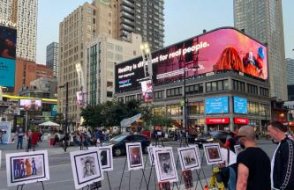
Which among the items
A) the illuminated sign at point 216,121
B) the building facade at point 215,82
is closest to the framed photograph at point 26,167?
the building facade at point 215,82

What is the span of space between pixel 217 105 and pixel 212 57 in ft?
33.7

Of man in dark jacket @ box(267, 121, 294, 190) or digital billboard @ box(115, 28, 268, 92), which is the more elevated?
digital billboard @ box(115, 28, 268, 92)

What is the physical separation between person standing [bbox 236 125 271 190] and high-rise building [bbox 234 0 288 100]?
178427 mm

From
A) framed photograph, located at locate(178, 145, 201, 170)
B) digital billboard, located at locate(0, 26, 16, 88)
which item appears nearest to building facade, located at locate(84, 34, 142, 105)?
digital billboard, located at locate(0, 26, 16, 88)

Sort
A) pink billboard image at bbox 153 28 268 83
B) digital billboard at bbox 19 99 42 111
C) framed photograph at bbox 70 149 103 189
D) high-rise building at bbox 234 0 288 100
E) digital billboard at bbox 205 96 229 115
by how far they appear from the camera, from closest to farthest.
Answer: framed photograph at bbox 70 149 103 189 → digital billboard at bbox 205 96 229 115 → pink billboard image at bbox 153 28 268 83 → digital billboard at bbox 19 99 42 111 → high-rise building at bbox 234 0 288 100

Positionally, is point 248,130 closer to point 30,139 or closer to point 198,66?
point 30,139

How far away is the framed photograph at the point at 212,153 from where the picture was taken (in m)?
10.0

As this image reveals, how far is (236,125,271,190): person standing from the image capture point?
15.0ft

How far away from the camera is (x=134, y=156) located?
9477 millimetres

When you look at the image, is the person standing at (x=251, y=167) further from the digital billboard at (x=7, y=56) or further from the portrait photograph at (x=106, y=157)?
the digital billboard at (x=7, y=56)

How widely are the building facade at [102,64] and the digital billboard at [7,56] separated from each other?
295 feet

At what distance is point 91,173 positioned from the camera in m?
7.16

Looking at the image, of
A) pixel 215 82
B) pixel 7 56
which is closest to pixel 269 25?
pixel 215 82

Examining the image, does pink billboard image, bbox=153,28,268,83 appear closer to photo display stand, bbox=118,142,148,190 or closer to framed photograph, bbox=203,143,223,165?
framed photograph, bbox=203,143,223,165
